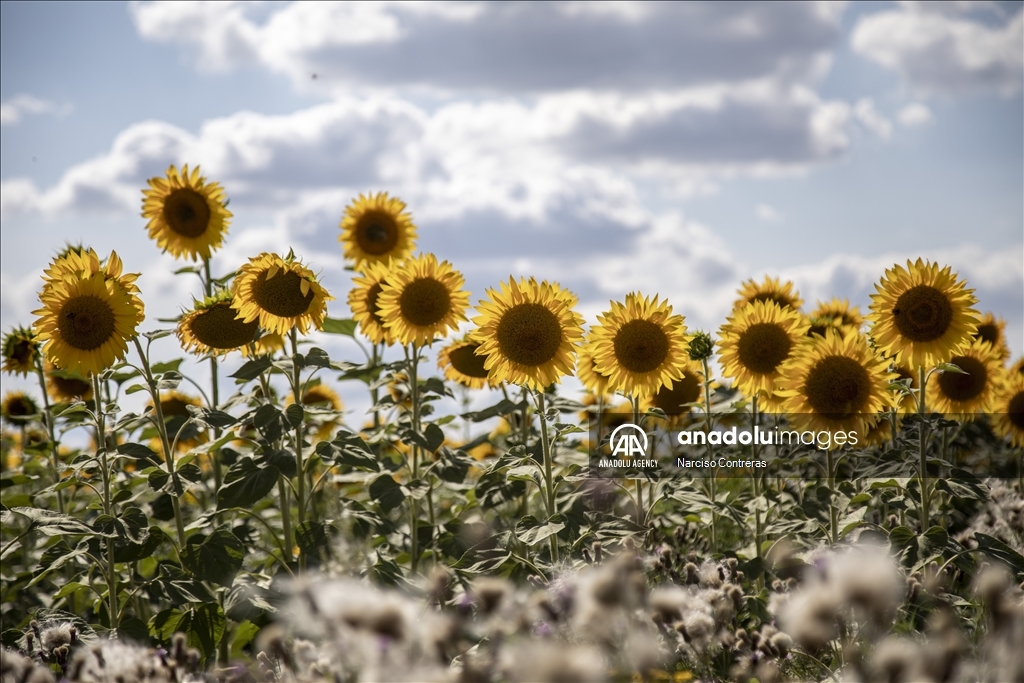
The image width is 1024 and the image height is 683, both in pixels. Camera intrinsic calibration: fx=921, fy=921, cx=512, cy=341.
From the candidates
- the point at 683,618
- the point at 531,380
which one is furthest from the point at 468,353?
the point at 683,618

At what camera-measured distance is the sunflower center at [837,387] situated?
185 inches

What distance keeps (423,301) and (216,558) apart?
5.64 ft

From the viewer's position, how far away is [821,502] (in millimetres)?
4980

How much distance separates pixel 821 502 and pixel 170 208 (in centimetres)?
430

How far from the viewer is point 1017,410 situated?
20.5 ft

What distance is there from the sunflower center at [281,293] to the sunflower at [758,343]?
95.2 inches

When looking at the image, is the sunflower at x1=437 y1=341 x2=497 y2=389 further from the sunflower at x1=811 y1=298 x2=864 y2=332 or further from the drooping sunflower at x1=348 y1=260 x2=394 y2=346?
the sunflower at x1=811 y1=298 x2=864 y2=332

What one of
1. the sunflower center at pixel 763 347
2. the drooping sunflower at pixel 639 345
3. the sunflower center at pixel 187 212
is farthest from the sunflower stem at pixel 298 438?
the sunflower center at pixel 763 347

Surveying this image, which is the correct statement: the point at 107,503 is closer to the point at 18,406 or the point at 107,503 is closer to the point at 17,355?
the point at 17,355

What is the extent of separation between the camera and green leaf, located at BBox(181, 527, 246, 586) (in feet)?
15.1

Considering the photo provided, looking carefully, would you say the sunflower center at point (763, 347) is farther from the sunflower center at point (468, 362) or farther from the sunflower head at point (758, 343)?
the sunflower center at point (468, 362)

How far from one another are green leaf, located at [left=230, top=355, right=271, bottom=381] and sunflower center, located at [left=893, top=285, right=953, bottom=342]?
10.9 feet

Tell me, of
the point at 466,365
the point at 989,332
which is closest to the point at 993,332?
the point at 989,332

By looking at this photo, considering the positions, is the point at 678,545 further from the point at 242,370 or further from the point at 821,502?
the point at 242,370
